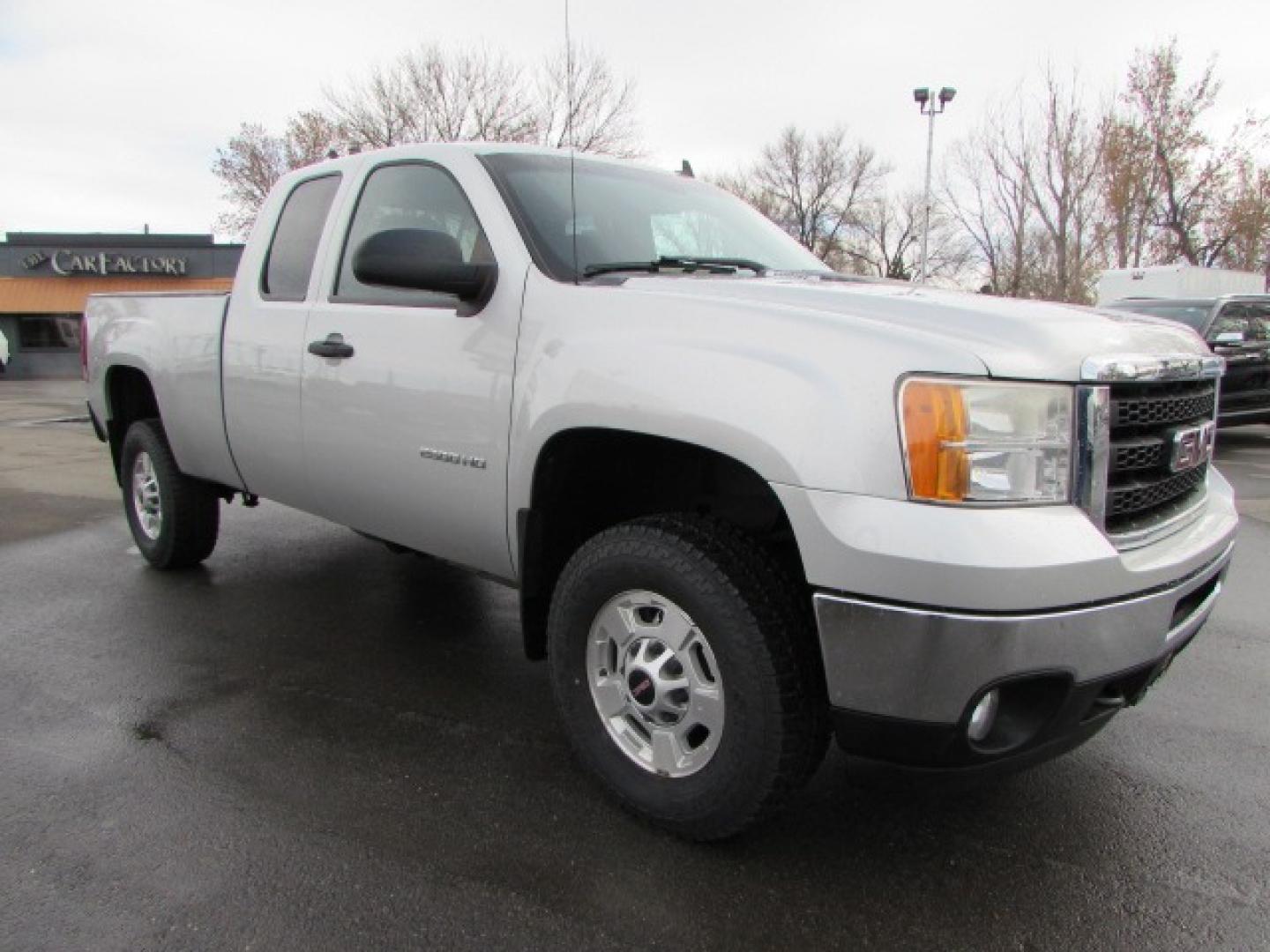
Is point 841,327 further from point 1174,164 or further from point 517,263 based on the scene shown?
point 1174,164

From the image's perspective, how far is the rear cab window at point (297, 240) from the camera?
3771 mm

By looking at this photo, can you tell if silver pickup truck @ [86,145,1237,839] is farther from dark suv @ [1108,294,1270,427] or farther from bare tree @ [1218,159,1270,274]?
bare tree @ [1218,159,1270,274]

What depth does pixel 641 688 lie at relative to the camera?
8.25ft

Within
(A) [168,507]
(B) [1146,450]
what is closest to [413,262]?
(B) [1146,450]

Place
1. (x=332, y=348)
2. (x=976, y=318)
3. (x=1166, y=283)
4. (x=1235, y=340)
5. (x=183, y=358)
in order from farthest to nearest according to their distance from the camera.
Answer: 1. (x=1166, y=283)
2. (x=1235, y=340)
3. (x=183, y=358)
4. (x=332, y=348)
5. (x=976, y=318)

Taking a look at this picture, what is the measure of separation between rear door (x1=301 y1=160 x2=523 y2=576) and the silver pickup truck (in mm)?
14

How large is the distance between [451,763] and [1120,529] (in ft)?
6.71

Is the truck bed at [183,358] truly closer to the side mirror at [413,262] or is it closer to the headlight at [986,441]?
the side mirror at [413,262]

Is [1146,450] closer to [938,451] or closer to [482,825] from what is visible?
[938,451]

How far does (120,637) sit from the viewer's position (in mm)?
4137

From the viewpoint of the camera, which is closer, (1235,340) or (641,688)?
(641,688)

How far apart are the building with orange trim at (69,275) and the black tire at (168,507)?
32.9m

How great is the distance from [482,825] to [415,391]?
1.36 meters

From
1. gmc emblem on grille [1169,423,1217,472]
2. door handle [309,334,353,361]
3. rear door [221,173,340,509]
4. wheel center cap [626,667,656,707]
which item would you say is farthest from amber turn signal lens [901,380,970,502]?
rear door [221,173,340,509]
